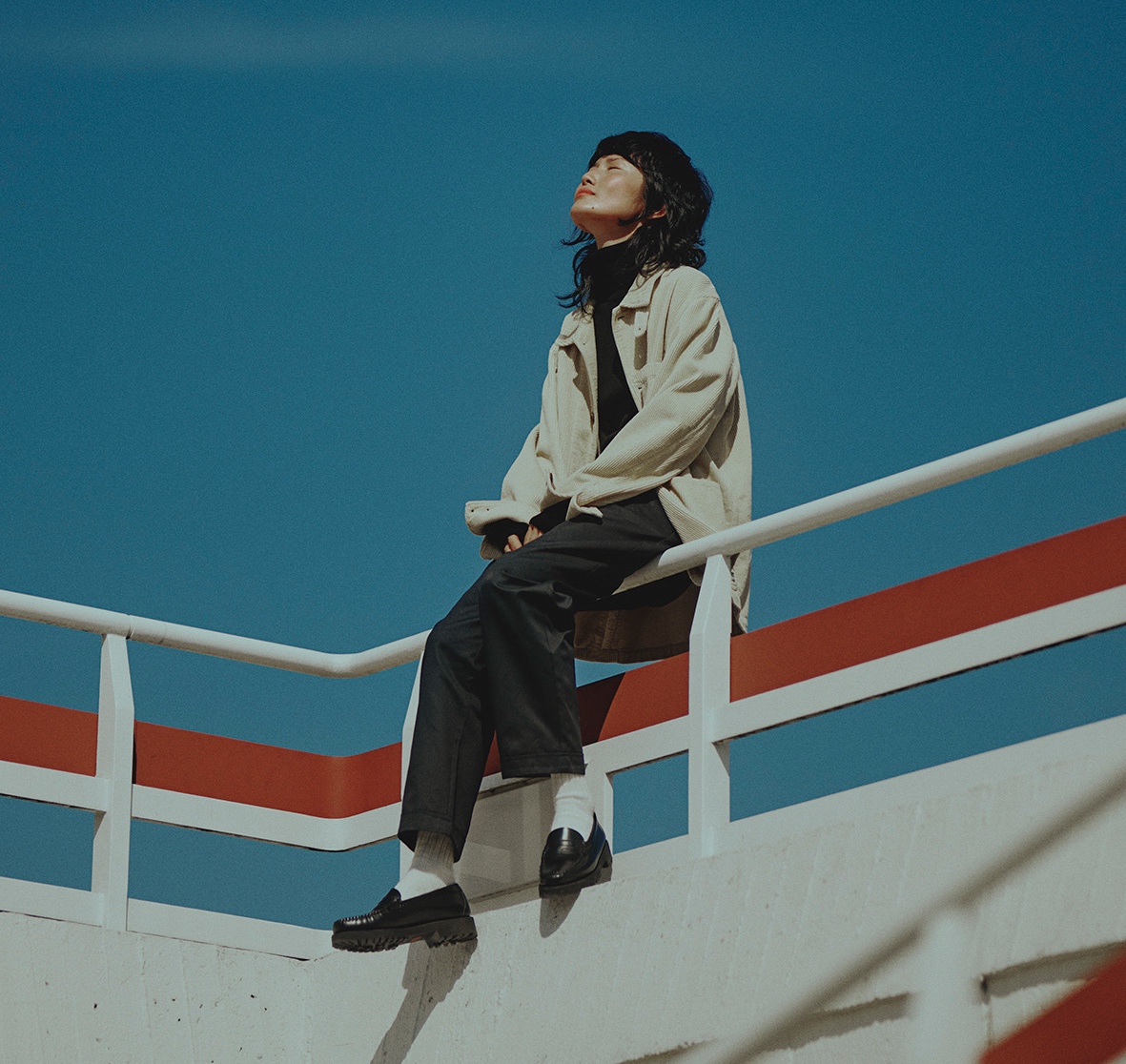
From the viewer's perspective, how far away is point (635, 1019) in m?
3.86

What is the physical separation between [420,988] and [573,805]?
2.09ft

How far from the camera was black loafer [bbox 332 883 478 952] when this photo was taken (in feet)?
13.0

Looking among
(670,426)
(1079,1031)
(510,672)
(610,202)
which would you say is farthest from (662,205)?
(1079,1031)

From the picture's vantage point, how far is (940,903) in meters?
1.95

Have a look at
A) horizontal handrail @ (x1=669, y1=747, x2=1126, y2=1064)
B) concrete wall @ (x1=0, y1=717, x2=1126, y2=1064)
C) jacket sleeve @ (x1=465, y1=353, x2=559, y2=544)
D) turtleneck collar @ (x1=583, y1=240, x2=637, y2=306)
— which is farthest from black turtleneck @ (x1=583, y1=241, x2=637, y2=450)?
horizontal handrail @ (x1=669, y1=747, x2=1126, y2=1064)

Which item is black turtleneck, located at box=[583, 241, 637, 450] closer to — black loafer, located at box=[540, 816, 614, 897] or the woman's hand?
the woman's hand

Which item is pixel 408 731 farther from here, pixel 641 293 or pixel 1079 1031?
pixel 1079 1031

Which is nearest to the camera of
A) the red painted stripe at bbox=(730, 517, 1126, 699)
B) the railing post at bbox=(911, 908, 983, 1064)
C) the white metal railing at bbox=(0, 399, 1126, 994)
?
the railing post at bbox=(911, 908, 983, 1064)

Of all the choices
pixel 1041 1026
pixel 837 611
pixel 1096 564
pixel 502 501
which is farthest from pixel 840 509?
pixel 1041 1026

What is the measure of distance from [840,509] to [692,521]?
19.4 inches

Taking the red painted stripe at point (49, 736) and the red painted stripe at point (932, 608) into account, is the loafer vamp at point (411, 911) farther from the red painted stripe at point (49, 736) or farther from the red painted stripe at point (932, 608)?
the red painted stripe at point (49, 736)

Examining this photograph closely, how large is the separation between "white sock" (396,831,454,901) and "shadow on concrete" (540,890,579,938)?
221mm

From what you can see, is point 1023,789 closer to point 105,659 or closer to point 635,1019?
point 635,1019

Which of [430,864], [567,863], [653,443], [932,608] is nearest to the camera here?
[932,608]
